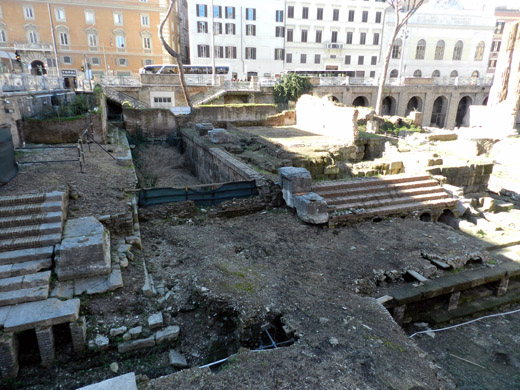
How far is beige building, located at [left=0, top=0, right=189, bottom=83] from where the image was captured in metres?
33.9

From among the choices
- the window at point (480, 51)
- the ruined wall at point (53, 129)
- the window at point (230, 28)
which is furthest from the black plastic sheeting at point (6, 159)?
the window at point (480, 51)

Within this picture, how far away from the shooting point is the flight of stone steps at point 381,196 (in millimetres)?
8758

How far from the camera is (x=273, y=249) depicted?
722 cm

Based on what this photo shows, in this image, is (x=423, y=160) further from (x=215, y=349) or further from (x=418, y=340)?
(x=215, y=349)

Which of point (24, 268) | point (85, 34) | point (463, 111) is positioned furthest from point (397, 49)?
point (24, 268)

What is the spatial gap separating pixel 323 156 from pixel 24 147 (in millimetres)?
10228

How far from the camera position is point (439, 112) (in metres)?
38.9

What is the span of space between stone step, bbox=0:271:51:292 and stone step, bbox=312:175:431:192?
20.3ft

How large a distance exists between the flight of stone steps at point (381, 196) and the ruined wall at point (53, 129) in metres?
9.57

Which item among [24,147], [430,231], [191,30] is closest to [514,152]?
[430,231]

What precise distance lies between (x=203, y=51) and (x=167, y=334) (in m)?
37.1

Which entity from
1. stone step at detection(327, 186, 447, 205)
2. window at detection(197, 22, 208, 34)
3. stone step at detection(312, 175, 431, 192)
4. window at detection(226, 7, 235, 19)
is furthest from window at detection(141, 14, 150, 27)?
stone step at detection(327, 186, 447, 205)

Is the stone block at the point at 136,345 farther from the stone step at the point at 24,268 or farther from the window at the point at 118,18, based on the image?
the window at the point at 118,18

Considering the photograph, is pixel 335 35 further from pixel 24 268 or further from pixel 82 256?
pixel 24 268
